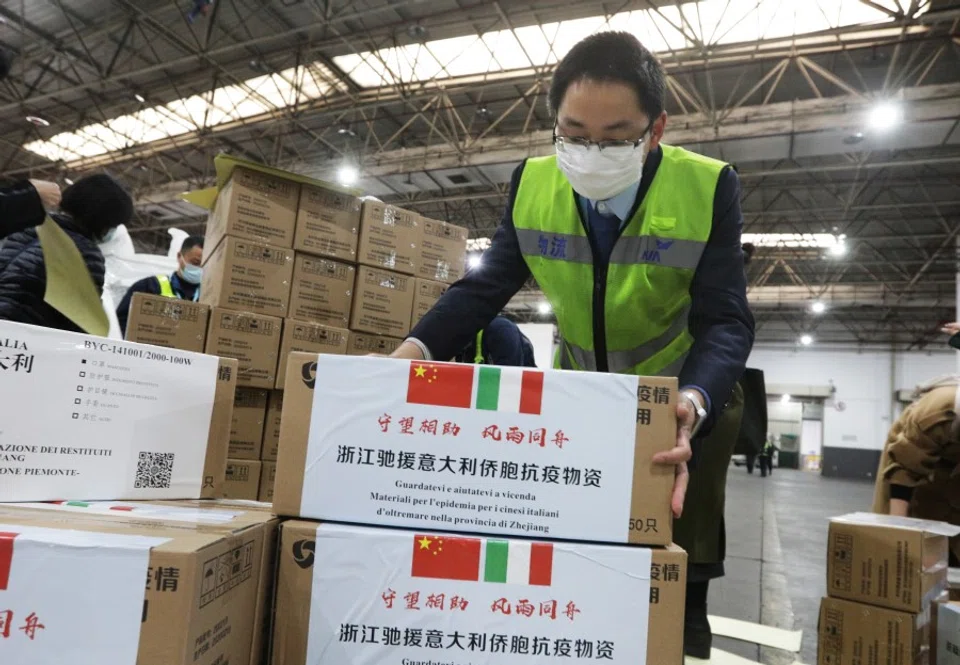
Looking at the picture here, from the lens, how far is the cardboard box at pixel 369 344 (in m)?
2.96

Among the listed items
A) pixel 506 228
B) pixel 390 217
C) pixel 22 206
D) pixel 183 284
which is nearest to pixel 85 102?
pixel 183 284

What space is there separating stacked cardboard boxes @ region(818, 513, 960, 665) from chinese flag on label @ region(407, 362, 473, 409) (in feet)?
5.08

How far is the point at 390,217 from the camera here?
3.05 meters

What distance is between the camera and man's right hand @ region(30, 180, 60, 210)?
157 cm

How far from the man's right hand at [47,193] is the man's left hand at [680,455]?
154 cm

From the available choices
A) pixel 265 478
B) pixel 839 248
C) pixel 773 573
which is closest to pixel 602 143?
pixel 265 478

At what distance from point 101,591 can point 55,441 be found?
16.1 inches

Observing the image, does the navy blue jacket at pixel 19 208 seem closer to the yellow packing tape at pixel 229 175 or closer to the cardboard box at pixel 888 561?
the yellow packing tape at pixel 229 175

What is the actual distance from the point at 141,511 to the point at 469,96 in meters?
7.93

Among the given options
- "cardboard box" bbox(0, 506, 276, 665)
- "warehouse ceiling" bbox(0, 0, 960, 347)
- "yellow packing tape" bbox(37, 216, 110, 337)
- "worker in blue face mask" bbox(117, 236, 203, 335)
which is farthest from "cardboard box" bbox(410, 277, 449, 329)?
"warehouse ceiling" bbox(0, 0, 960, 347)

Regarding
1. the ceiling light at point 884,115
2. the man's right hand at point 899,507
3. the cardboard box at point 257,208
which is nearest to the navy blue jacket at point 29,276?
the cardboard box at point 257,208

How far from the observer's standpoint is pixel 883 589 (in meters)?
1.80

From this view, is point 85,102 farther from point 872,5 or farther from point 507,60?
point 872,5

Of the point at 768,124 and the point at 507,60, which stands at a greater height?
the point at 507,60
